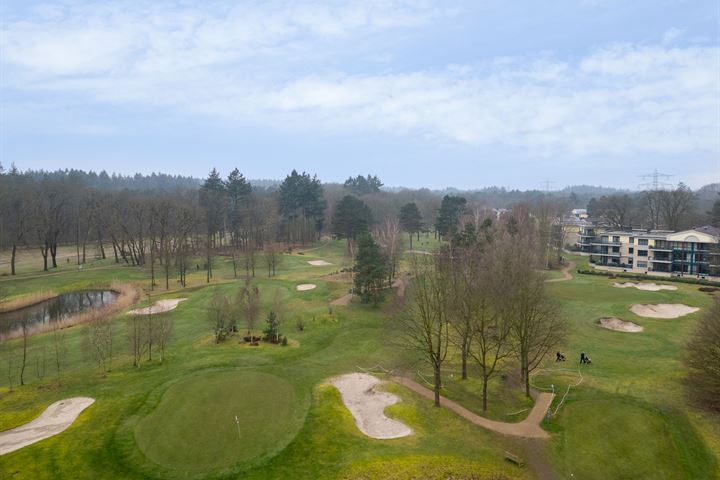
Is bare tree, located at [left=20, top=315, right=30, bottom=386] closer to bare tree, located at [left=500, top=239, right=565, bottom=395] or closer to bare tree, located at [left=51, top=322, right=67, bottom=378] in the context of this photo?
bare tree, located at [left=51, top=322, right=67, bottom=378]

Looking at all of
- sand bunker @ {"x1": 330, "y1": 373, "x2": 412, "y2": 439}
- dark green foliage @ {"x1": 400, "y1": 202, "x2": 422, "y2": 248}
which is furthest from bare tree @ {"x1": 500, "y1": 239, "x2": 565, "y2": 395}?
dark green foliage @ {"x1": 400, "y1": 202, "x2": 422, "y2": 248}

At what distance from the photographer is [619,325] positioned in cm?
4691

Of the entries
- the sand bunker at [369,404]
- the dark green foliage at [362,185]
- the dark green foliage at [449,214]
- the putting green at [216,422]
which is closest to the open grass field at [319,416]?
the putting green at [216,422]

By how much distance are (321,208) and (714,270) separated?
80.1m

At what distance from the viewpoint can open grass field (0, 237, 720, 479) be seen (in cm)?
2156

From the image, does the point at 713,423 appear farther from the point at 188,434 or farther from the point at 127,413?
the point at 127,413

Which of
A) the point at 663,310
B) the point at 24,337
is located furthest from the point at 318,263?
the point at 663,310

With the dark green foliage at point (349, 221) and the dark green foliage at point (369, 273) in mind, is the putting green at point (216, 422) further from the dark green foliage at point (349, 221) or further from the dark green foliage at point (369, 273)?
the dark green foliage at point (349, 221)

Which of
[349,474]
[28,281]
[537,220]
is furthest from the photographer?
[537,220]

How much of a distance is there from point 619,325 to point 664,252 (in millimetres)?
37184

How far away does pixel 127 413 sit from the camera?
1030 inches

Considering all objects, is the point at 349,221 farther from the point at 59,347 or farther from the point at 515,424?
the point at 515,424

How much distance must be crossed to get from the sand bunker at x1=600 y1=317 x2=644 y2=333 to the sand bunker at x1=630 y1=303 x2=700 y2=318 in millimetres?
4253

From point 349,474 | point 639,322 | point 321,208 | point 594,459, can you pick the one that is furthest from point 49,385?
point 321,208
